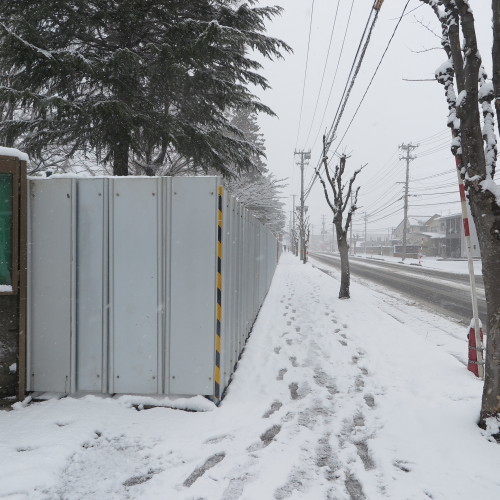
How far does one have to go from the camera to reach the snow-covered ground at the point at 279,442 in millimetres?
2316

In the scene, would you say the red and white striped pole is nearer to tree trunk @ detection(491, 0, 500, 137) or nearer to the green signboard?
tree trunk @ detection(491, 0, 500, 137)

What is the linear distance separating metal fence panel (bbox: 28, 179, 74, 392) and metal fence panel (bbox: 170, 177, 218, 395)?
1.10 metres

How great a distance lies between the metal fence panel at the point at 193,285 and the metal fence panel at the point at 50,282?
110 cm

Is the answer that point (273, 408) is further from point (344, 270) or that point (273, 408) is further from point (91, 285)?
point (344, 270)

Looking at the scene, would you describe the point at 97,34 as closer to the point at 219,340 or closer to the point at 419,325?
the point at 219,340

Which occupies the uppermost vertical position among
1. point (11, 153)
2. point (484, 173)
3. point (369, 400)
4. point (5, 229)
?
point (11, 153)

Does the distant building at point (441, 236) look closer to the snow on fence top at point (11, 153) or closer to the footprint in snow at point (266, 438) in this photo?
the footprint in snow at point (266, 438)

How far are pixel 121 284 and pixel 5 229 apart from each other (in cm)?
123

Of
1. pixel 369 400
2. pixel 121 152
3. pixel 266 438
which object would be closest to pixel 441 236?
pixel 121 152

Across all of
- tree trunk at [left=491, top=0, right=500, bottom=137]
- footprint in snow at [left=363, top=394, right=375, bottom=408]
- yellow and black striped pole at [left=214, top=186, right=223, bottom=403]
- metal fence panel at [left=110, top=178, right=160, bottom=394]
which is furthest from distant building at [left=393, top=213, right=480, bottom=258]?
metal fence panel at [left=110, top=178, right=160, bottom=394]

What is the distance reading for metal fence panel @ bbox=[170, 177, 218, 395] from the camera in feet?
11.7

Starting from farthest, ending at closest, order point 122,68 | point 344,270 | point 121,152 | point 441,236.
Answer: point 441,236
point 344,270
point 121,152
point 122,68

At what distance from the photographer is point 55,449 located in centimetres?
262

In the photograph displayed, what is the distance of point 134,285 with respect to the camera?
362 cm
